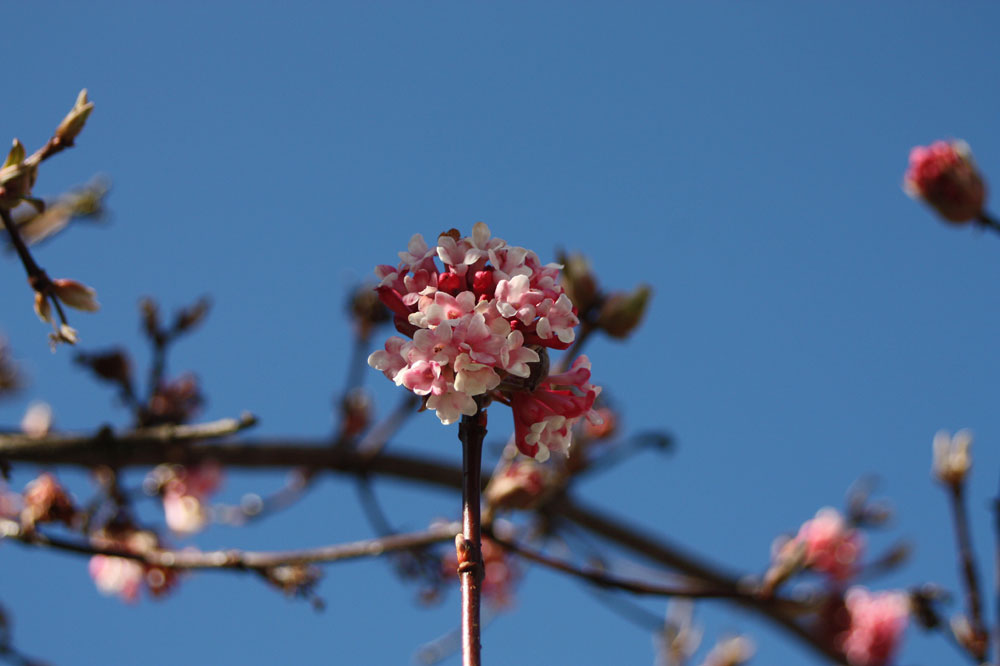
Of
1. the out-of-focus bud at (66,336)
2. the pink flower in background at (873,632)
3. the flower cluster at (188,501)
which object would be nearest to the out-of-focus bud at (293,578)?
the out-of-focus bud at (66,336)

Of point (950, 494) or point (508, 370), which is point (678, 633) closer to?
point (950, 494)

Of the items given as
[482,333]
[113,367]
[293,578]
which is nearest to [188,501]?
[113,367]

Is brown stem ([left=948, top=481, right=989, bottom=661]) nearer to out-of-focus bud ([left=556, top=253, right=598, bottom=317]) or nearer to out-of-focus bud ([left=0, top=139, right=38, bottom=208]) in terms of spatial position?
out-of-focus bud ([left=556, top=253, right=598, bottom=317])

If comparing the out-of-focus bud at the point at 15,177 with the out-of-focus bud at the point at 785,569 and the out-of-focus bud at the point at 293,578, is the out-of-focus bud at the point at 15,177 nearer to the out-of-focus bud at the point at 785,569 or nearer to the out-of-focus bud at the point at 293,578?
the out-of-focus bud at the point at 293,578

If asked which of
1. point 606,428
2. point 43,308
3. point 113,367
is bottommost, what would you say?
point 43,308

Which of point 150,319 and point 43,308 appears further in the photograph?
point 150,319

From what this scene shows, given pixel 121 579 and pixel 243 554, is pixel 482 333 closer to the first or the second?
pixel 243 554

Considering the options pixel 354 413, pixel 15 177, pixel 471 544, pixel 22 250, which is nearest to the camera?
pixel 471 544
